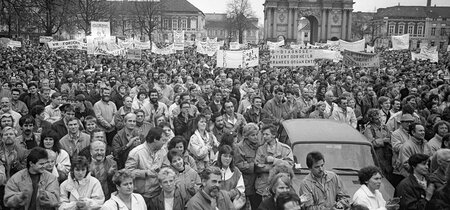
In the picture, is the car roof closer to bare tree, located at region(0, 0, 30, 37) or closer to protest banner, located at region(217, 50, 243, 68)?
protest banner, located at region(217, 50, 243, 68)

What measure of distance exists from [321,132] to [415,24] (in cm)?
12165

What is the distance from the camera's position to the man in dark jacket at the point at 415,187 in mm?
5691

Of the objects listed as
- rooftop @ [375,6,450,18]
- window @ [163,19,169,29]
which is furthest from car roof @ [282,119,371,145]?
rooftop @ [375,6,450,18]

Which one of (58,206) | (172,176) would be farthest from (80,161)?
(172,176)

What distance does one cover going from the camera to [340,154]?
719 cm

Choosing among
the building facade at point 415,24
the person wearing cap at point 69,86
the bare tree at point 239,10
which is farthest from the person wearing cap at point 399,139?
the building facade at point 415,24

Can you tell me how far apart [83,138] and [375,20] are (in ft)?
391

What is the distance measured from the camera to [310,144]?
733 centimetres

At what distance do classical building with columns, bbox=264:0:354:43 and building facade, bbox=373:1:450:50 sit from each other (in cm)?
3905

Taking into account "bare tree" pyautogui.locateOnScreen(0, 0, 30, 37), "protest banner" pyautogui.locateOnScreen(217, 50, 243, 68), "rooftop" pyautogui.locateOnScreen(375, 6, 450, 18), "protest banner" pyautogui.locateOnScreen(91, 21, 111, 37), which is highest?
"rooftop" pyautogui.locateOnScreen(375, 6, 450, 18)

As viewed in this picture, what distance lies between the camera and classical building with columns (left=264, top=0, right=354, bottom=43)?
251ft

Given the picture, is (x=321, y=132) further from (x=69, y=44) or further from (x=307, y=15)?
(x=307, y=15)

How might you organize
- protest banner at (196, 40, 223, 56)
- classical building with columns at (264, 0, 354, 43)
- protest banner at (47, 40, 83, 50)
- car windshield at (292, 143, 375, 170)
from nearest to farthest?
car windshield at (292, 143, 375, 170)
protest banner at (47, 40, 83, 50)
protest banner at (196, 40, 223, 56)
classical building with columns at (264, 0, 354, 43)

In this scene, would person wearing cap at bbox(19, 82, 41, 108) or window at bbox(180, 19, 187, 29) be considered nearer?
person wearing cap at bbox(19, 82, 41, 108)
